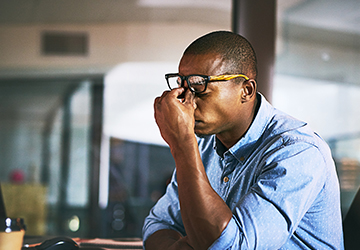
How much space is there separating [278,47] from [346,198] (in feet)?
5.19

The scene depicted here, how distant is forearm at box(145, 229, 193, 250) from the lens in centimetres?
95

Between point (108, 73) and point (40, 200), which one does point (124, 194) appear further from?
point (108, 73)

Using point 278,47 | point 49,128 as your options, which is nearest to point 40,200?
point 49,128

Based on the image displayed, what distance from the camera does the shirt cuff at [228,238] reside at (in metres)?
0.76

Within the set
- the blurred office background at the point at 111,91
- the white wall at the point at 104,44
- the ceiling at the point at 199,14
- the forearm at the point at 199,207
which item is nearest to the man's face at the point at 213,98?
the forearm at the point at 199,207

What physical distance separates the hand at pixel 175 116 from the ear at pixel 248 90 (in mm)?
159

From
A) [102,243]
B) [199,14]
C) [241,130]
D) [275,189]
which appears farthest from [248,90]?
[199,14]

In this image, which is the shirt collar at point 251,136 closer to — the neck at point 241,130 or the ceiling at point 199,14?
A: the neck at point 241,130

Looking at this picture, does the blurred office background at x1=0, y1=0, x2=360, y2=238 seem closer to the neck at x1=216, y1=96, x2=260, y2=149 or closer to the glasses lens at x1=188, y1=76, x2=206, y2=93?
the neck at x1=216, y1=96, x2=260, y2=149

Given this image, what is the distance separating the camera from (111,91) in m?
4.18

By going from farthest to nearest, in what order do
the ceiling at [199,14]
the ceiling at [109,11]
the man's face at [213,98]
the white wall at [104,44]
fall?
1. the white wall at [104,44]
2. the ceiling at [109,11]
3. the ceiling at [199,14]
4. the man's face at [213,98]

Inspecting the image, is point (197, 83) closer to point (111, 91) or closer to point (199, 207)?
point (199, 207)

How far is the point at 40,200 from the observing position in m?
4.29

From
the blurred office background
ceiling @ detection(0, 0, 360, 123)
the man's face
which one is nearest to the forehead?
the man's face
